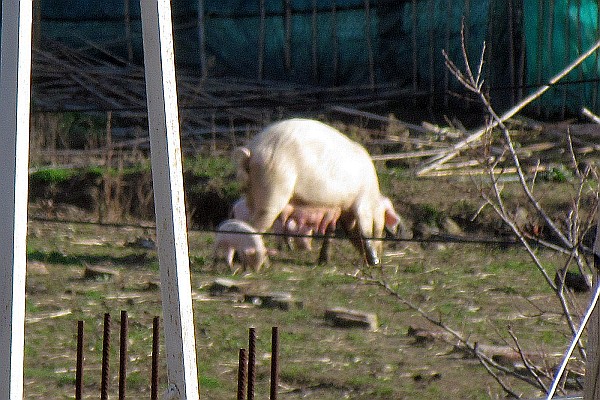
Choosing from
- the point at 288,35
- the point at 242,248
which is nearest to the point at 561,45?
the point at 288,35

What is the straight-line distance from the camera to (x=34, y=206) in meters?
9.21

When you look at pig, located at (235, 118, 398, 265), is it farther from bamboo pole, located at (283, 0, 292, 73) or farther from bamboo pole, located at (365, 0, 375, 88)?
bamboo pole, located at (283, 0, 292, 73)

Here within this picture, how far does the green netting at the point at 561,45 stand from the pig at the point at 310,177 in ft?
10.1

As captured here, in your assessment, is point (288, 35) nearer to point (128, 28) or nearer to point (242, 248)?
point (128, 28)

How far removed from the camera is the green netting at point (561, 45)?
35.3 feet

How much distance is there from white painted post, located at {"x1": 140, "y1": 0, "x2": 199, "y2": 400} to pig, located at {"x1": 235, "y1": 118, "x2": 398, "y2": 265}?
5.86m

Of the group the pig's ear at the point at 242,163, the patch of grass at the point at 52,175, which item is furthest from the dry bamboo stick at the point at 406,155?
the patch of grass at the point at 52,175

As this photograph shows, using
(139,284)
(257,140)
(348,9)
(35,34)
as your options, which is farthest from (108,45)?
(139,284)

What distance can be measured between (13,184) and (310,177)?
6.10m

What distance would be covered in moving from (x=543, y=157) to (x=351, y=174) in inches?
88.1

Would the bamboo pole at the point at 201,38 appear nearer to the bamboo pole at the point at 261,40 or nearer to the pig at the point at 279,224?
the bamboo pole at the point at 261,40

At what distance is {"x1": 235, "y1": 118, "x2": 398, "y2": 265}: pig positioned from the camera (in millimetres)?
8000

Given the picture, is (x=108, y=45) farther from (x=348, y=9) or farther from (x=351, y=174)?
(x=351, y=174)

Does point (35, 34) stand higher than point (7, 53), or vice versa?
point (35, 34)
